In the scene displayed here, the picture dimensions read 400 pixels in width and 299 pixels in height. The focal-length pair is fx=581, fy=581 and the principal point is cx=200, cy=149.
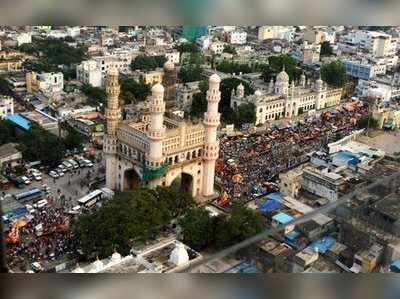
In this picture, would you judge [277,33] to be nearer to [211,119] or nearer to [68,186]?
[211,119]

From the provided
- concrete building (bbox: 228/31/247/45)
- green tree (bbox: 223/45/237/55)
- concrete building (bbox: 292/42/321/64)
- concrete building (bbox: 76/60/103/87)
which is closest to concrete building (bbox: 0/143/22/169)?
concrete building (bbox: 76/60/103/87)

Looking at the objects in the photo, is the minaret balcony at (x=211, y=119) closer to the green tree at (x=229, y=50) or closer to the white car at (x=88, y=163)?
the white car at (x=88, y=163)

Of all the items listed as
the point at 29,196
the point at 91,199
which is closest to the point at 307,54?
the point at 91,199

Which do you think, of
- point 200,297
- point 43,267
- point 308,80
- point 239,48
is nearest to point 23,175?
point 43,267

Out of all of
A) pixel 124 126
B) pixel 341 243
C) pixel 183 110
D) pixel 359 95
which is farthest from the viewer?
pixel 359 95

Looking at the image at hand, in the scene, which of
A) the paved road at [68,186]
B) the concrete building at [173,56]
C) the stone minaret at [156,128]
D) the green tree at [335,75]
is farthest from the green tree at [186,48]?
the stone minaret at [156,128]

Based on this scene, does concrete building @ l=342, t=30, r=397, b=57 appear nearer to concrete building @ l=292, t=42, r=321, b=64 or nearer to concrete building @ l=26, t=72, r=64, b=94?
concrete building @ l=292, t=42, r=321, b=64

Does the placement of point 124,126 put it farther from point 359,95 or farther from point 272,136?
point 359,95
